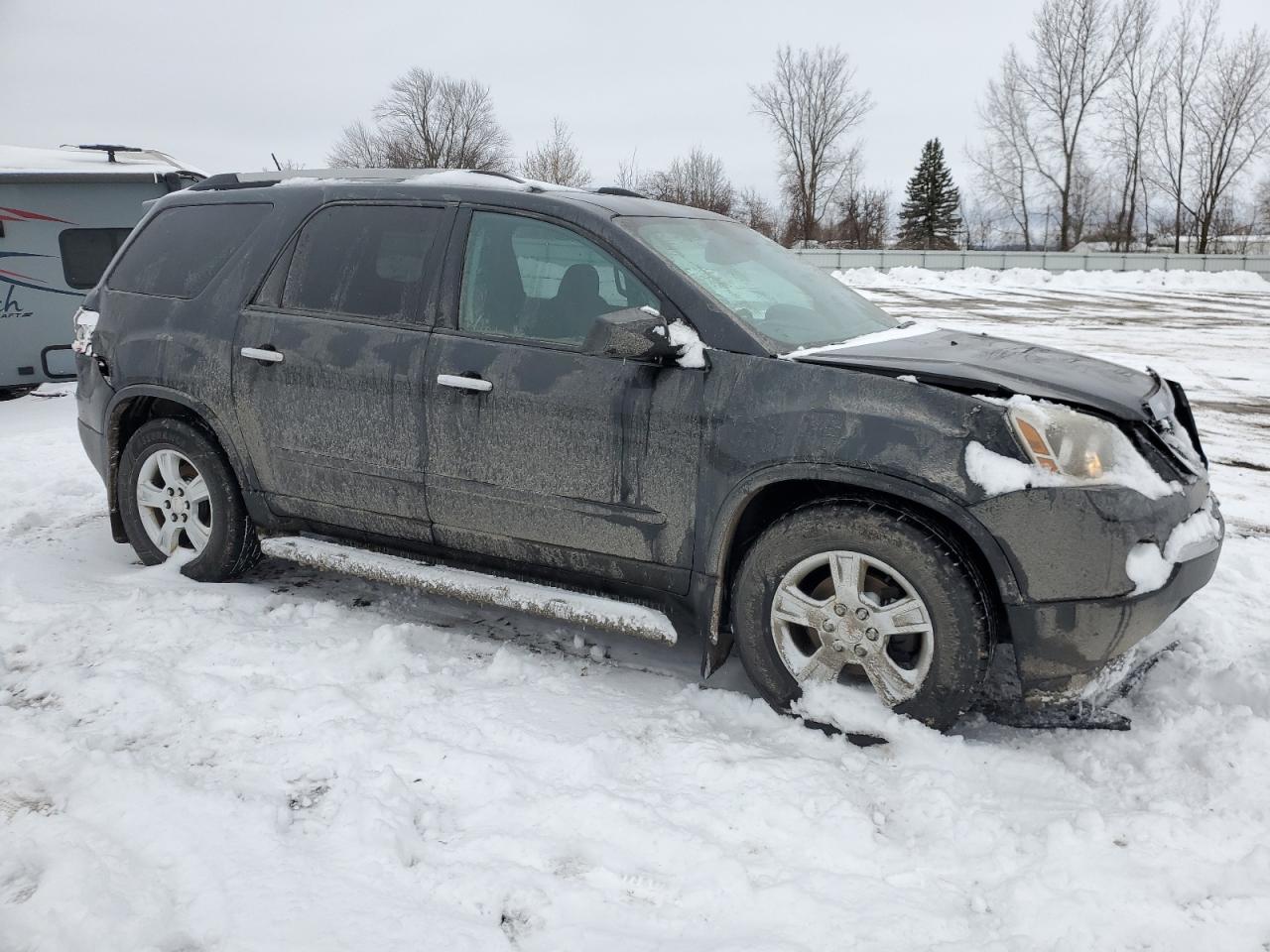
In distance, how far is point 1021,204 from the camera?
4853 cm

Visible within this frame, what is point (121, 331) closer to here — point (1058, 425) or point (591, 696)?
point (591, 696)

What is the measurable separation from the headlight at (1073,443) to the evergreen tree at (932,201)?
203 feet

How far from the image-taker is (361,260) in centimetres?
391

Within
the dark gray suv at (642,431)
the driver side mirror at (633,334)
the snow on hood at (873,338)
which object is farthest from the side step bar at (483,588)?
the snow on hood at (873,338)

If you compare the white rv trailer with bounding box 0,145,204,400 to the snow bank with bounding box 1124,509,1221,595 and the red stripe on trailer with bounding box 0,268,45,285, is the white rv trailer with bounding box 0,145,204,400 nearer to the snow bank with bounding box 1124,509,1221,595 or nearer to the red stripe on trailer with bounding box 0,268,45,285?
the red stripe on trailer with bounding box 0,268,45,285

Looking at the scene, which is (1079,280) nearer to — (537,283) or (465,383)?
(537,283)

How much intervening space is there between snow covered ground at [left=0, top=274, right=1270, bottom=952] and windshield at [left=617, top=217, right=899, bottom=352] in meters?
1.33

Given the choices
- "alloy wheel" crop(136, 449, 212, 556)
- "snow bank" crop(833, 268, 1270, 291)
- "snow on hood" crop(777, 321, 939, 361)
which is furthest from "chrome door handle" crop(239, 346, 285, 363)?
"snow bank" crop(833, 268, 1270, 291)

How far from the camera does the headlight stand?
274 centimetres

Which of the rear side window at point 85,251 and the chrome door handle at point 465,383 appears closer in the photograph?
the chrome door handle at point 465,383

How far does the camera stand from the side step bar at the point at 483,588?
333 cm

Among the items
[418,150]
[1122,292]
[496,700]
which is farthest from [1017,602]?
[418,150]

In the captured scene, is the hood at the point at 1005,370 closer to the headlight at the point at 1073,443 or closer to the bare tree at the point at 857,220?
the headlight at the point at 1073,443

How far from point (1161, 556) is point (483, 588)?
2272mm
